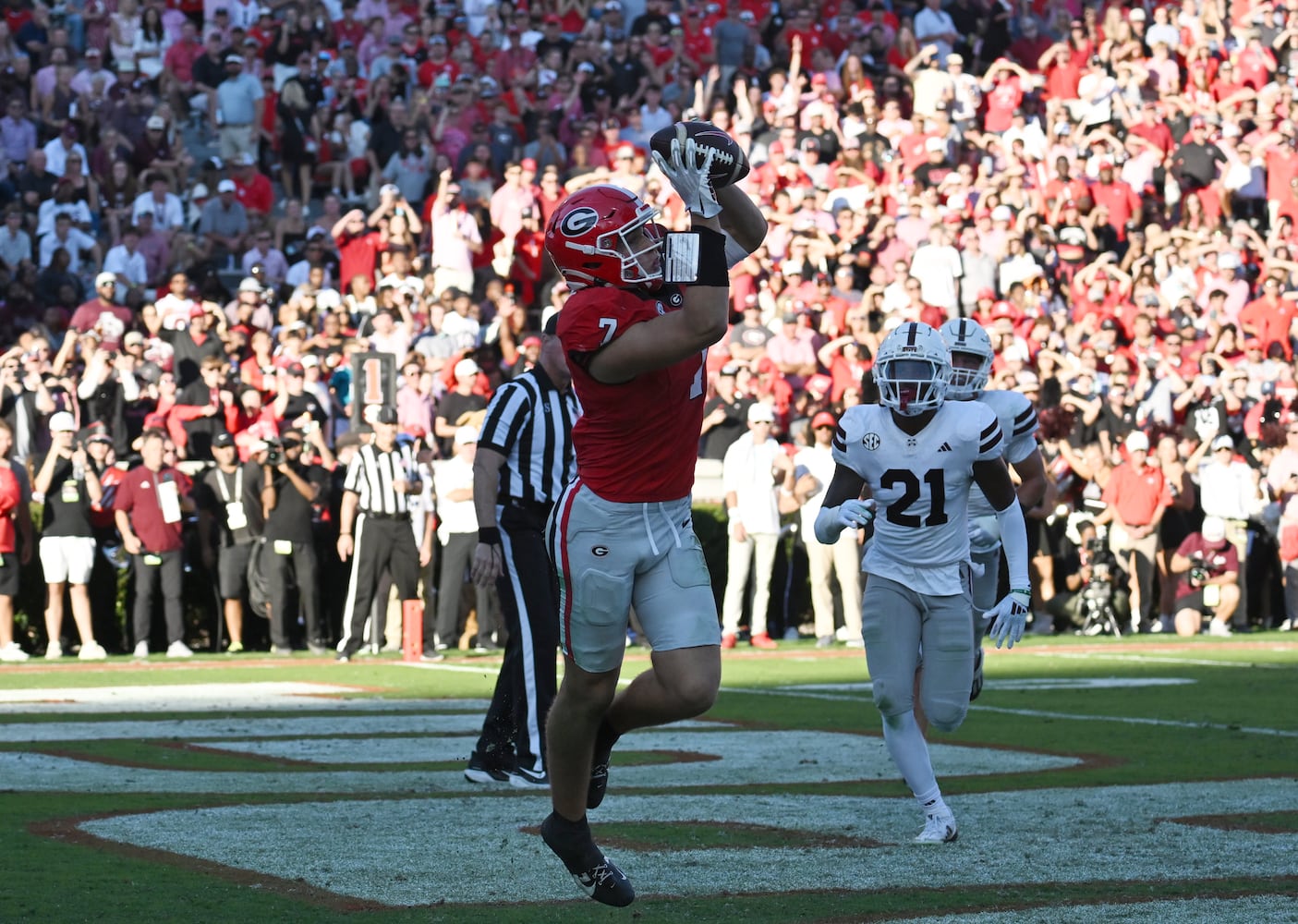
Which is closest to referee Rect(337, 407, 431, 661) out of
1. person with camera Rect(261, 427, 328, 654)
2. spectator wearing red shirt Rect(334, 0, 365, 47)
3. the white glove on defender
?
person with camera Rect(261, 427, 328, 654)

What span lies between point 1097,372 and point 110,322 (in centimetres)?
954

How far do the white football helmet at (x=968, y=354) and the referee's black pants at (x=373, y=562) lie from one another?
835 cm

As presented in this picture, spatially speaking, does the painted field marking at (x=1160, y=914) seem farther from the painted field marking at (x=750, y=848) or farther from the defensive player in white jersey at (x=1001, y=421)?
the defensive player in white jersey at (x=1001, y=421)

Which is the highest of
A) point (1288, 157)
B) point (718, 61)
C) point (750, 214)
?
point (718, 61)

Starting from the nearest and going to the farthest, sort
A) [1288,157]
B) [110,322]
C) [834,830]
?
[834,830]
[110,322]
[1288,157]

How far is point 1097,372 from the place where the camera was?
782 inches

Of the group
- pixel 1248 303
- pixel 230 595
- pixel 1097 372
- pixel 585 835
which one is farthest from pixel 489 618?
pixel 585 835

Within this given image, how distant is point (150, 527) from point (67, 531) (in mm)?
647

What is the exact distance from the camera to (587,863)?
523cm

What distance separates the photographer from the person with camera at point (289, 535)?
1625cm

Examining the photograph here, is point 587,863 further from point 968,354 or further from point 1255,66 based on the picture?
point 1255,66

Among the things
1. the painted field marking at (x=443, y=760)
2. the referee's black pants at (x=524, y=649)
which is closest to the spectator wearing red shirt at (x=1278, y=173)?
the painted field marking at (x=443, y=760)

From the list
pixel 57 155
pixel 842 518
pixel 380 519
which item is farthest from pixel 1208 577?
pixel 842 518

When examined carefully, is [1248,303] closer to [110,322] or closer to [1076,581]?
[1076,581]
